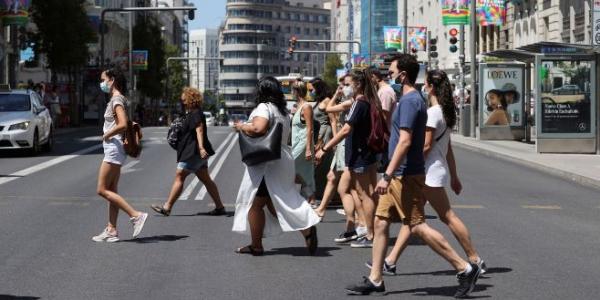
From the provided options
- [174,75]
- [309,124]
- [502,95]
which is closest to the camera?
[309,124]

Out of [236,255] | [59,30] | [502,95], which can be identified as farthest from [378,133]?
[59,30]

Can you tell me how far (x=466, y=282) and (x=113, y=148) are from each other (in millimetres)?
4433

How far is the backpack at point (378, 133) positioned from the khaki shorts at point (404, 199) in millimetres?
2182

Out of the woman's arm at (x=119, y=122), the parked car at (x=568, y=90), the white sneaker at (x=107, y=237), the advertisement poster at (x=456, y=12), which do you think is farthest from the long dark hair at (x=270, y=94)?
the advertisement poster at (x=456, y=12)

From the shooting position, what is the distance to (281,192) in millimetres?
10234

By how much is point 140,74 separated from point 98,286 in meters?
88.7

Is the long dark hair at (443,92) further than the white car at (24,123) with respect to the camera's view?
No

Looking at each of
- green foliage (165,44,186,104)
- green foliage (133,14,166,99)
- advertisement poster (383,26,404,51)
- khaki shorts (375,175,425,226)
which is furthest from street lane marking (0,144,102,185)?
green foliage (165,44,186,104)

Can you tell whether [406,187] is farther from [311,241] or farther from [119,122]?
[119,122]

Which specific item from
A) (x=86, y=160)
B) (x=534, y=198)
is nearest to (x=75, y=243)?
(x=534, y=198)

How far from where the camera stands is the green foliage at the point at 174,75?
4980 inches

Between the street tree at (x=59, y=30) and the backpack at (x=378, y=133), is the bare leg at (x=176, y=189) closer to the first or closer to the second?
the backpack at (x=378, y=133)

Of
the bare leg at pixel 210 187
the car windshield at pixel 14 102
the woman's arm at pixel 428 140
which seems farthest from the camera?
the car windshield at pixel 14 102

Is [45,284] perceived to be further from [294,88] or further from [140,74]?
[140,74]
